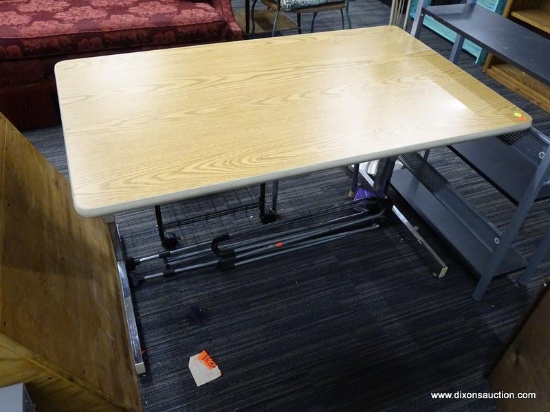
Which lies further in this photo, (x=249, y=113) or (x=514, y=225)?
(x=514, y=225)

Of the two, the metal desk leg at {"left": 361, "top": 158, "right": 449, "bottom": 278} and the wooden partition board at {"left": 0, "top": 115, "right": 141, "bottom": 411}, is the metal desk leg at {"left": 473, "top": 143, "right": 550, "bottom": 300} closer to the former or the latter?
the metal desk leg at {"left": 361, "top": 158, "right": 449, "bottom": 278}

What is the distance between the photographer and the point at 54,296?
Answer: 1027mm

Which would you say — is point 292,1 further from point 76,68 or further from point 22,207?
point 22,207

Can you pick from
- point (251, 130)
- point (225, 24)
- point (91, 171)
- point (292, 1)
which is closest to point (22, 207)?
point (91, 171)

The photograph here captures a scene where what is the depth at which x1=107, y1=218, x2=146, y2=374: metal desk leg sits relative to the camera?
4.44 ft

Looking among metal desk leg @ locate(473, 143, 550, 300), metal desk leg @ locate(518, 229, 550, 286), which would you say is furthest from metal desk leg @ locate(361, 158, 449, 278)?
metal desk leg @ locate(518, 229, 550, 286)

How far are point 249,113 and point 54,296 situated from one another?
26.1 inches

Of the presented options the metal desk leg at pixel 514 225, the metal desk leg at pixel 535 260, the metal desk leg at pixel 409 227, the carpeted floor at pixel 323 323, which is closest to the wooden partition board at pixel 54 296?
the carpeted floor at pixel 323 323

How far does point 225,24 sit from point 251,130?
1669 millimetres

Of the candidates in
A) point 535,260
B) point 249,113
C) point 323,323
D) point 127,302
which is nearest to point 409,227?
point 535,260

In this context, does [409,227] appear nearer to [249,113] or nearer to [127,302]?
[249,113]

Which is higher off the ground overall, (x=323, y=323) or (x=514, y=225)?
(x=514, y=225)

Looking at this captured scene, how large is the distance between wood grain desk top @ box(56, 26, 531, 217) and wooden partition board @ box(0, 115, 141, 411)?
0.90 ft

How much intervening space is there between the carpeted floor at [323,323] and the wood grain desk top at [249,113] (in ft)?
2.56
